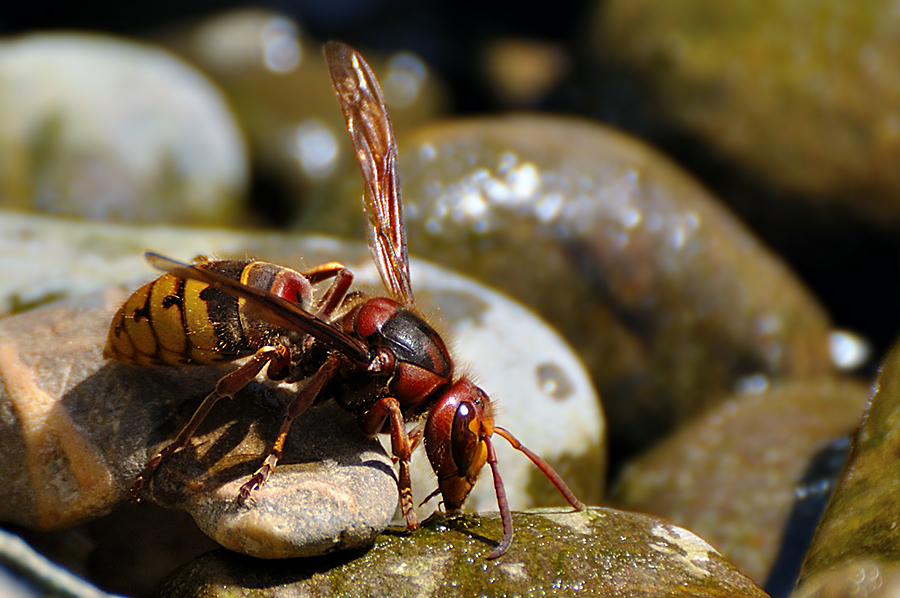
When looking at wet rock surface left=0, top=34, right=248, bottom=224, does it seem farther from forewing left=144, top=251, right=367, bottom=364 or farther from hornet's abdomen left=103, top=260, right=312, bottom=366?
forewing left=144, top=251, right=367, bottom=364

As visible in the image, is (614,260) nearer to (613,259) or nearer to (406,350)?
(613,259)

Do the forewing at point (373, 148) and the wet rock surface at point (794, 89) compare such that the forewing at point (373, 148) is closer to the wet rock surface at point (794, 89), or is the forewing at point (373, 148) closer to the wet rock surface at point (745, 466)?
the wet rock surface at point (745, 466)

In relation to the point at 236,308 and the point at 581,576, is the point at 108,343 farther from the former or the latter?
the point at 581,576

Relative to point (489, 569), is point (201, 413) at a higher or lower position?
higher

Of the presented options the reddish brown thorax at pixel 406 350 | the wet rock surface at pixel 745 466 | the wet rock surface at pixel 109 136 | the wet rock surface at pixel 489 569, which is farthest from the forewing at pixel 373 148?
the wet rock surface at pixel 109 136

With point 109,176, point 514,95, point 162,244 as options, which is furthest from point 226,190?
point 514,95

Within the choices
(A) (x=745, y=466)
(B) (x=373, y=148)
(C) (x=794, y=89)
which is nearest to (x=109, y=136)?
(B) (x=373, y=148)
